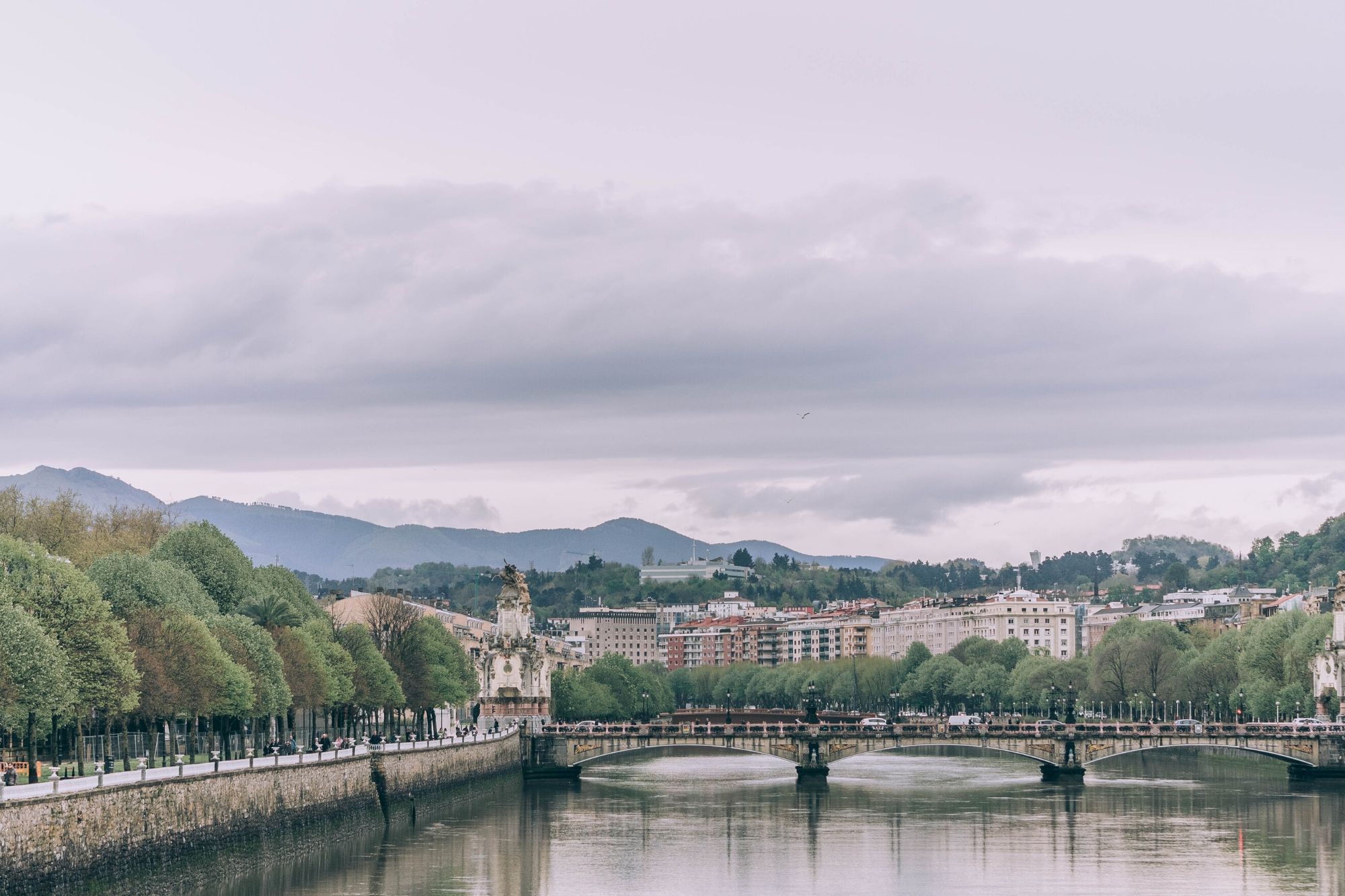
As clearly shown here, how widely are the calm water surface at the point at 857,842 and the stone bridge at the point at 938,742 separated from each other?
217 centimetres

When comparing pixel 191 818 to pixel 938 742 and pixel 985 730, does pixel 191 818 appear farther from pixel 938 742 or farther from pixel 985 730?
pixel 985 730

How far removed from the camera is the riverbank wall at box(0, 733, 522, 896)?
166 feet

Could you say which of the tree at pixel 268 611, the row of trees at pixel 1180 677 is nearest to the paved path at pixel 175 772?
the tree at pixel 268 611

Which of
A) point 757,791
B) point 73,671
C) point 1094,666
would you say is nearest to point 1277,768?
point 757,791

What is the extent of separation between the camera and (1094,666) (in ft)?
614

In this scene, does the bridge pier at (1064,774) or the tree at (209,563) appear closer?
the tree at (209,563)

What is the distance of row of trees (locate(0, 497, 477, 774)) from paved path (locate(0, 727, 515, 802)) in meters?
3.20

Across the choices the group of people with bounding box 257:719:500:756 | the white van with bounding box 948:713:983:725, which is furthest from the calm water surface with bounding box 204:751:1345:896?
the white van with bounding box 948:713:983:725

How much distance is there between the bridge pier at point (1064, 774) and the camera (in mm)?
122750

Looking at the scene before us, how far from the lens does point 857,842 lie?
283 feet

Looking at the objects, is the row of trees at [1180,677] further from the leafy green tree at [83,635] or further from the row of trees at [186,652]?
the leafy green tree at [83,635]

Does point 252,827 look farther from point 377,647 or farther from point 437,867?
point 377,647

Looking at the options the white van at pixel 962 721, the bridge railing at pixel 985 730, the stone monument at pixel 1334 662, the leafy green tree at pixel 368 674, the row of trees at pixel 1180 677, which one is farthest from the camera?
the row of trees at pixel 1180 677

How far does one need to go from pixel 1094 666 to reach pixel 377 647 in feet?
252
